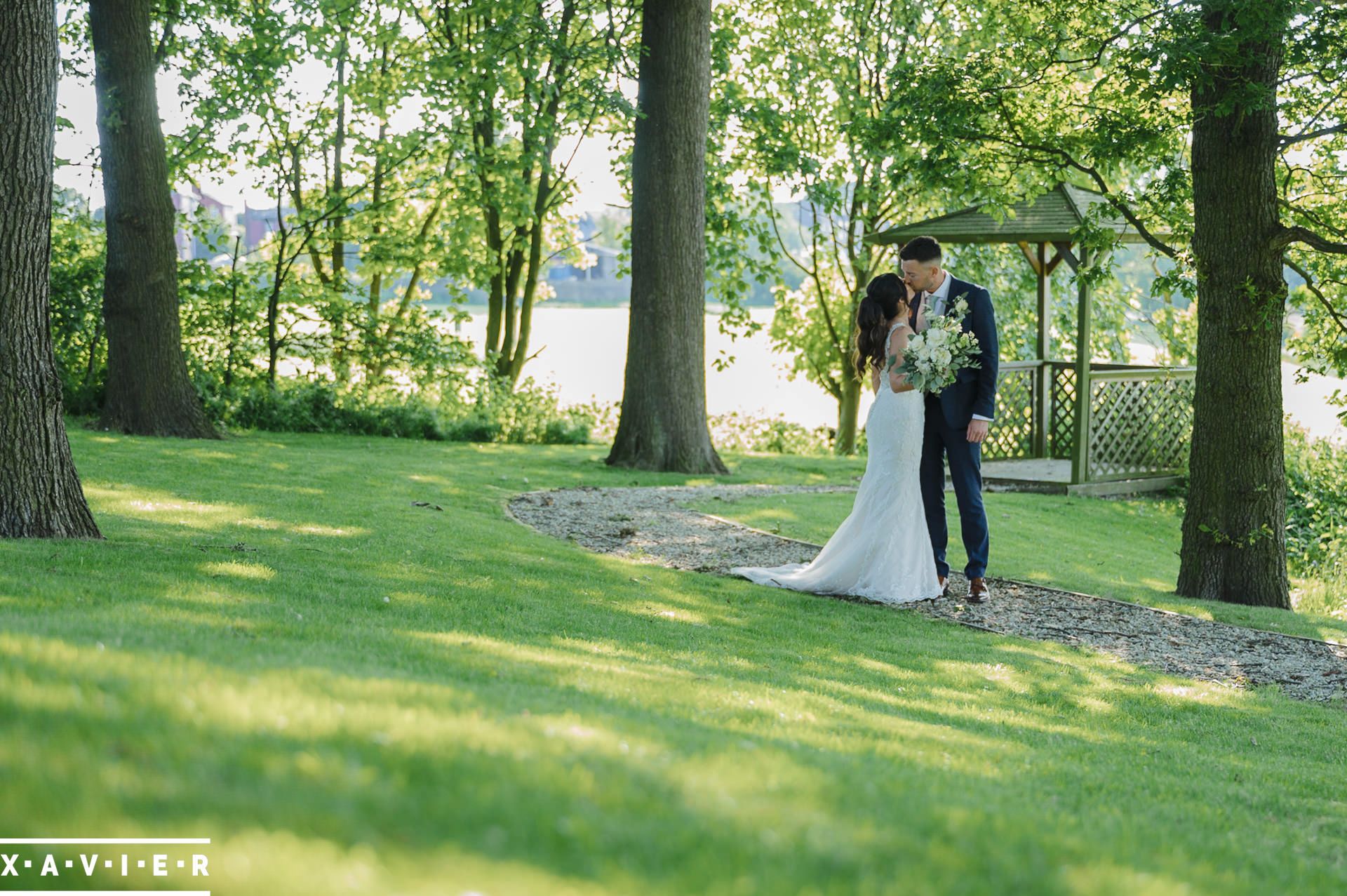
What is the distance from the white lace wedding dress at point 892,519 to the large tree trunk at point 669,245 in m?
6.44

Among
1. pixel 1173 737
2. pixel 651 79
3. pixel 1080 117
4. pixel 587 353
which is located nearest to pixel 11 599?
pixel 1173 737

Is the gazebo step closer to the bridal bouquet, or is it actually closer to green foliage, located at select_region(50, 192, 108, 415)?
the bridal bouquet

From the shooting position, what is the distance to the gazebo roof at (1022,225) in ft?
60.1

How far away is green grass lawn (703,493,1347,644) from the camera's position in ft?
34.0

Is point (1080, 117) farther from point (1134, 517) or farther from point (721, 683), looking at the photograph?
point (721, 683)

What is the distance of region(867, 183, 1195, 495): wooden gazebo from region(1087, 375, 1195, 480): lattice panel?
0.02 metres

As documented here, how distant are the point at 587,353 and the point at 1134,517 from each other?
53.5 metres

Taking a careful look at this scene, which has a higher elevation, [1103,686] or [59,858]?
[59,858]

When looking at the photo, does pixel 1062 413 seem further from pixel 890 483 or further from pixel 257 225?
pixel 257 225

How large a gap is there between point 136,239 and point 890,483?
1103cm

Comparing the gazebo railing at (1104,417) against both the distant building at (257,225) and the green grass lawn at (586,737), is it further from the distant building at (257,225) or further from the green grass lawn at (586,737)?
the distant building at (257,225)

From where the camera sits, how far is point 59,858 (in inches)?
103

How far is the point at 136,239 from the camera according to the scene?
1566 centimetres

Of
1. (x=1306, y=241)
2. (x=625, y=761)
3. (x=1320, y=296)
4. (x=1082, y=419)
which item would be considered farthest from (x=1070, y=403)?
(x=625, y=761)
